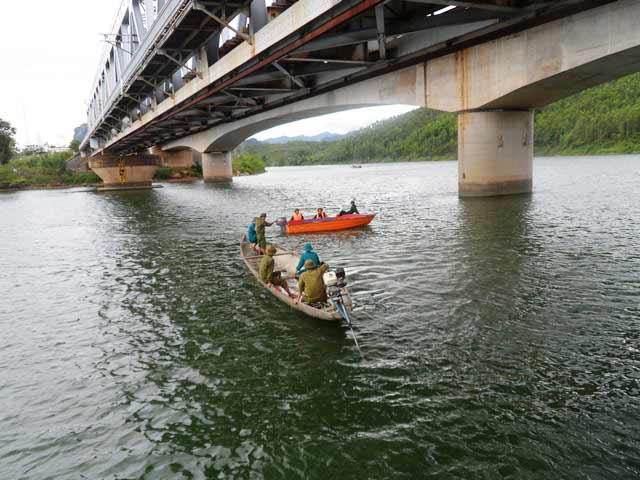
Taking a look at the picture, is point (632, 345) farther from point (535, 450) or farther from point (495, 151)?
point (495, 151)

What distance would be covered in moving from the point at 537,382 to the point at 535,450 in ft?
6.49

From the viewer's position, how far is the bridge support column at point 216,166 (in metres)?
79.2

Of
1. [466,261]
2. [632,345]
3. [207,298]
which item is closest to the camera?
[632,345]

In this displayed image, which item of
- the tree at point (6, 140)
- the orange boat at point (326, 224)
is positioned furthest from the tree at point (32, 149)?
the orange boat at point (326, 224)

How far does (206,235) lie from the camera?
2591cm

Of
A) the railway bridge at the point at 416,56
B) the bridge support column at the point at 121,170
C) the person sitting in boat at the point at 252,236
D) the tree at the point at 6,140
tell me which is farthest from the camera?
the tree at the point at 6,140

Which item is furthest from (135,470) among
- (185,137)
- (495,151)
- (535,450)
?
(185,137)

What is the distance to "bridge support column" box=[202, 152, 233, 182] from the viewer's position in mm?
79250

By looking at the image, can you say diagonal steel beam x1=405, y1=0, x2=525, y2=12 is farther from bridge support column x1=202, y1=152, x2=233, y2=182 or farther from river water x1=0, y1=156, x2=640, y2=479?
bridge support column x1=202, y1=152, x2=233, y2=182

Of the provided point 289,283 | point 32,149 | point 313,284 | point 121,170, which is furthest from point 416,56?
point 32,149

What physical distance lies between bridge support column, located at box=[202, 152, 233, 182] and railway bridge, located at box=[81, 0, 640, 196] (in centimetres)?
3371

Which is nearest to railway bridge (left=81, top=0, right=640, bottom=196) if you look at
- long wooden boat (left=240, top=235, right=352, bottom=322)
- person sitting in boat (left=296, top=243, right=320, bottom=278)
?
long wooden boat (left=240, top=235, right=352, bottom=322)

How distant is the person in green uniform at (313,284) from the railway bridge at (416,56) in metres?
11.5

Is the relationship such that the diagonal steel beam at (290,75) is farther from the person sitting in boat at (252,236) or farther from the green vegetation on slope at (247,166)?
the green vegetation on slope at (247,166)
